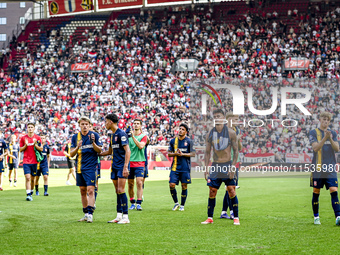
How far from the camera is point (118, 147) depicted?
432 inches

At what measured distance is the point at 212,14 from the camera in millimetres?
51406

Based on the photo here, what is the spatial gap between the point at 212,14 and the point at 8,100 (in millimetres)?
21672

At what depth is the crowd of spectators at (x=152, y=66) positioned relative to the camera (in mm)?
42375

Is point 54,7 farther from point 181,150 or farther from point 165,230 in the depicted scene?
point 165,230

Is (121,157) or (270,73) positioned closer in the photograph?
(121,157)

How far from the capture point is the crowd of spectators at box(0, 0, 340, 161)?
42.4 metres

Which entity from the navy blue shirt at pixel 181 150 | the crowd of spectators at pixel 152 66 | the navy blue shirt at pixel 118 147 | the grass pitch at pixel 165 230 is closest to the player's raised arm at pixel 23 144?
the grass pitch at pixel 165 230

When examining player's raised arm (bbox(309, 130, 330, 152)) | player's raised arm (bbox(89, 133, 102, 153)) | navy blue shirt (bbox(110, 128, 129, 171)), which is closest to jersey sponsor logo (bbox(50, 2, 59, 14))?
player's raised arm (bbox(89, 133, 102, 153))

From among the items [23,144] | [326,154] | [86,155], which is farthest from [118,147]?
[23,144]

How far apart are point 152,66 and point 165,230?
125 feet

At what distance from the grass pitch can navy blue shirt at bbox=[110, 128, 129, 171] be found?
1278 mm

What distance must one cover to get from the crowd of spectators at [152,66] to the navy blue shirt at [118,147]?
89.9 ft

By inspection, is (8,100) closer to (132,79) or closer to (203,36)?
(132,79)

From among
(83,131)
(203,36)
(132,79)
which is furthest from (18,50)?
(83,131)
